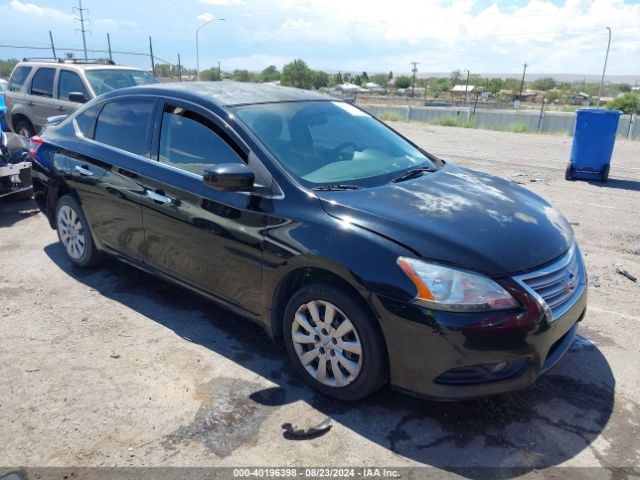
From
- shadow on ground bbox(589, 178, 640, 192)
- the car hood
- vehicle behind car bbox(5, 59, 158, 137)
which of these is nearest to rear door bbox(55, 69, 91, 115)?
vehicle behind car bbox(5, 59, 158, 137)

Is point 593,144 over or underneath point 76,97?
underneath

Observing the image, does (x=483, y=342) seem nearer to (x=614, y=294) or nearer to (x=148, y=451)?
(x=148, y=451)

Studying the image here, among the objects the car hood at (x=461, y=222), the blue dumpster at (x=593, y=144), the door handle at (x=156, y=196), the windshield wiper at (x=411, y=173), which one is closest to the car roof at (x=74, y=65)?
the door handle at (x=156, y=196)

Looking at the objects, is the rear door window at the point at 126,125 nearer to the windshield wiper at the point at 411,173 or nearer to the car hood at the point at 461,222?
the car hood at the point at 461,222

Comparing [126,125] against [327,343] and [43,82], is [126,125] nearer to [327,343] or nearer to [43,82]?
[327,343]

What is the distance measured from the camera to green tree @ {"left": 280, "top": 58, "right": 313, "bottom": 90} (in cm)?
5506

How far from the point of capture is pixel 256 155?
11.0 ft

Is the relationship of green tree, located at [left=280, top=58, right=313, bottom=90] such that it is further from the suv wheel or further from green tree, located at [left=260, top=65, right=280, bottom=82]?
the suv wheel

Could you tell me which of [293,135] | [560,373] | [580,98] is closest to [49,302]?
[293,135]

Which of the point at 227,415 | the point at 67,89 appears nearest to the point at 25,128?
the point at 67,89

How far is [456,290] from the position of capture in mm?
2639

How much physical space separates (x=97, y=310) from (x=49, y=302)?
1.60 ft

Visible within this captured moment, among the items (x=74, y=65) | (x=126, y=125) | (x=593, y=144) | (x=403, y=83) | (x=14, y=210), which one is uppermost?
(x=74, y=65)

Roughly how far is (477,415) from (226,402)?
1.46m
